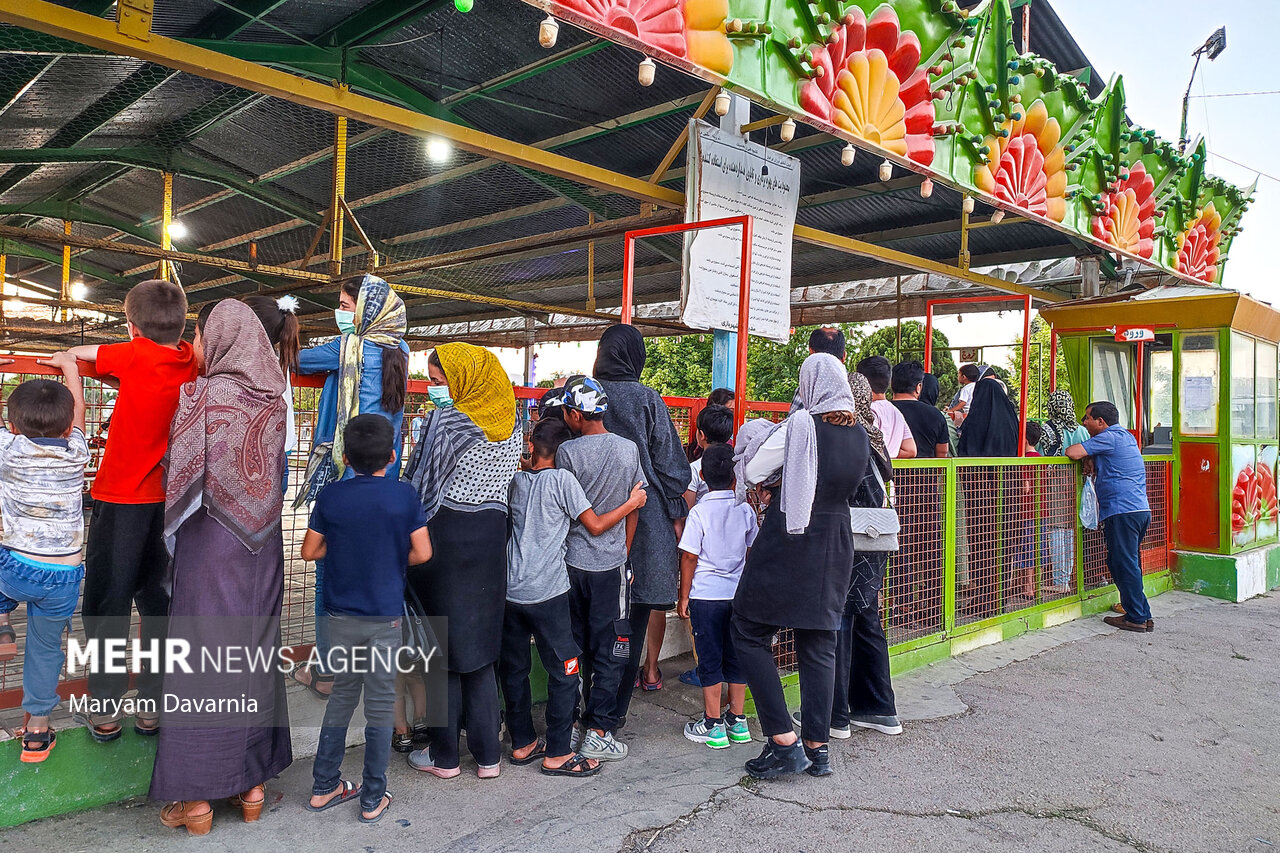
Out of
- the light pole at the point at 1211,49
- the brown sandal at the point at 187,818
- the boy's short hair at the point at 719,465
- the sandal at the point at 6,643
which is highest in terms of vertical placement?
the light pole at the point at 1211,49

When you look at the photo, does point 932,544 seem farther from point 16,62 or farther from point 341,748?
point 16,62

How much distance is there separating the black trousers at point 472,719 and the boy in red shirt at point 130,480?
3.16 ft

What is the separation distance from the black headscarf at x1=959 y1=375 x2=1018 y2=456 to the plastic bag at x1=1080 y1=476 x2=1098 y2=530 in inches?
23.8

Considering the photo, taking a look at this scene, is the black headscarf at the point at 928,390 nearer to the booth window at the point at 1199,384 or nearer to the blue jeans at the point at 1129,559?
the blue jeans at the point at 1129,559

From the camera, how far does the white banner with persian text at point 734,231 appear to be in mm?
4957

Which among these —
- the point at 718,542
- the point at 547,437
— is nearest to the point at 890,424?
the point at 718,542

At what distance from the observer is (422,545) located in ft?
9.16

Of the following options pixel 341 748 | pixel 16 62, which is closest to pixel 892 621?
pixel 341 748

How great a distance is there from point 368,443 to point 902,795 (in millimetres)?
2354

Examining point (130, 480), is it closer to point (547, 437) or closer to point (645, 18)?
point (547, 437)

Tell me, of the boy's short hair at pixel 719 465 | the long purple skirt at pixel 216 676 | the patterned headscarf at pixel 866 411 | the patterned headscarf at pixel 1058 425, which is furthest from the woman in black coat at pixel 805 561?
the patterned headscarf at pixel 1058 425

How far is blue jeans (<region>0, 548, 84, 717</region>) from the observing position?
2.51 m

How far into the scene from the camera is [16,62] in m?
4.71

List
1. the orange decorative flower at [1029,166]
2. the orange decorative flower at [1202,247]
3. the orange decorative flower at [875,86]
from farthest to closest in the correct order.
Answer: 1. the orange decorative flower at [1202,247]
2. the orange decorative flower at [1029,166]
3. the orange decorative flower at [875,86]
